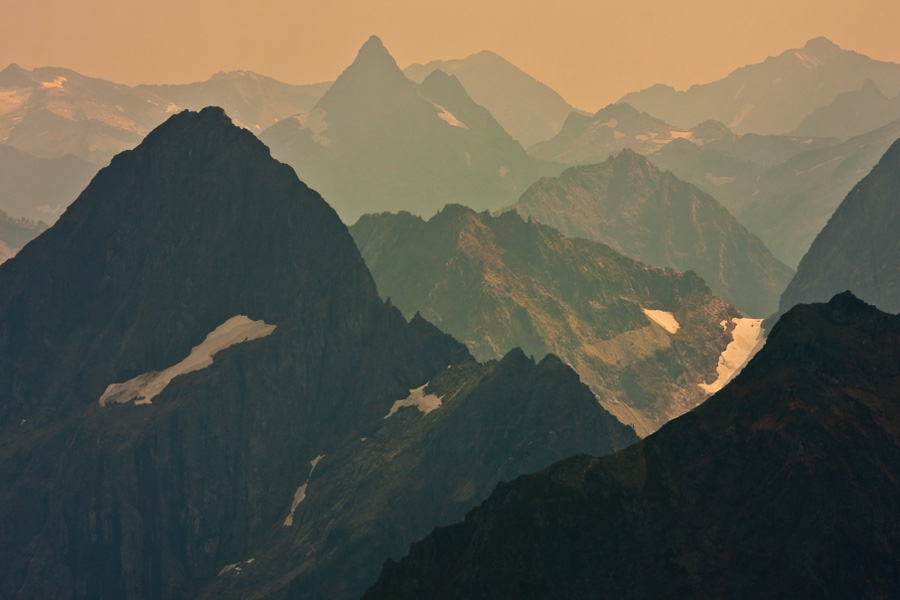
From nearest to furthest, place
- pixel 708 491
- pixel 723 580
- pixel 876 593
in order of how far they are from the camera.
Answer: pixel 876 593 → pixel 723 580 → pixel 708 491

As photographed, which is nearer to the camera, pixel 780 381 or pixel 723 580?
pixel 723 580

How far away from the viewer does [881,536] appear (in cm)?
17475

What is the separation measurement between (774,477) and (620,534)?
79.5ft

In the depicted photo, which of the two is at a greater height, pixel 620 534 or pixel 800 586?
pixel 620 534

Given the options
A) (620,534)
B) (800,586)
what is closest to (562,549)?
(620,534)

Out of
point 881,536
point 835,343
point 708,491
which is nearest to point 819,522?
point 881,536

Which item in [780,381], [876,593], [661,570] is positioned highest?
[780,381]

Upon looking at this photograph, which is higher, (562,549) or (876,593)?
(562,549)

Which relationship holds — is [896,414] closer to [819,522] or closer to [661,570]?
[819,522]

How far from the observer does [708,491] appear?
194000 mm

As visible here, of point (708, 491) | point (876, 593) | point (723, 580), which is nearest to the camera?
point (876, 593)

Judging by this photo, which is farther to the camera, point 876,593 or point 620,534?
point 620,534

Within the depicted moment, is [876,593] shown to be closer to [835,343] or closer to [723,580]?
[723,580]

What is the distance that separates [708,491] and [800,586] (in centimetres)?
2399
